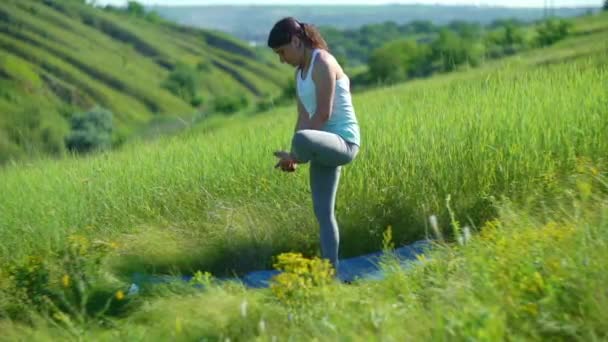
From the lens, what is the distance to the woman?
17.3 feet

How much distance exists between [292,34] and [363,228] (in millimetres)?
2112

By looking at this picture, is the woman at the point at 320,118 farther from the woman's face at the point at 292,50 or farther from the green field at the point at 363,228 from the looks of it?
the green field at the point at 363,228

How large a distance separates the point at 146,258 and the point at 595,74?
16.9 feet

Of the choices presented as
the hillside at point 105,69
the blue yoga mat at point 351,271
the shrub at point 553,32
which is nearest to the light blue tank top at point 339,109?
the blue yoga mat at point 351,271

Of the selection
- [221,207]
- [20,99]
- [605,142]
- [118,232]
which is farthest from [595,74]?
[20,99]

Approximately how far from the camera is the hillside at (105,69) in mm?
102312

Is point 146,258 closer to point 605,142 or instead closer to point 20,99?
point 605,142

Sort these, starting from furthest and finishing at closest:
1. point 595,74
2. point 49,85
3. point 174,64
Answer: point 174,64
point 49,85
point 595,74

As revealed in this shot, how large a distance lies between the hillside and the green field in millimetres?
67669

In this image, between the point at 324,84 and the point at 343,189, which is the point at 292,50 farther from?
the point at 343,189

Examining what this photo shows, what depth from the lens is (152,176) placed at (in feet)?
27.3

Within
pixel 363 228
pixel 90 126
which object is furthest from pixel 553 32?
pixel 363 228

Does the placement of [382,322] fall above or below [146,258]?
above

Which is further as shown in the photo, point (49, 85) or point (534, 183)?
point (49, 85)
